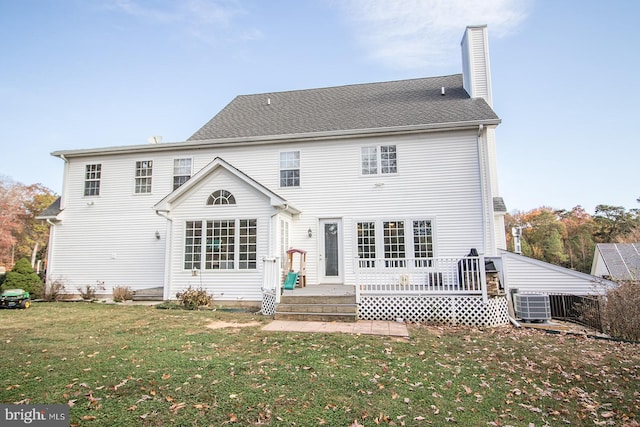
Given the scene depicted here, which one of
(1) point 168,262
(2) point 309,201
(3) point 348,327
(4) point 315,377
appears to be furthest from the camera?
(2) point 309,201

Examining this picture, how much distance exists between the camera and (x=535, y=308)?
9.39 m

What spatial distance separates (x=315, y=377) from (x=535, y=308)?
7941 millimetres

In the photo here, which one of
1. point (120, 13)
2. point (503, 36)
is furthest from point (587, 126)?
point (120, 13)

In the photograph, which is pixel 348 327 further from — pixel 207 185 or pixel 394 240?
pixel 207 185

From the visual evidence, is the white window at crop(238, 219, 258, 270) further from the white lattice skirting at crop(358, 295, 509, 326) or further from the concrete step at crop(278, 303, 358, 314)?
the white lattice skirting at crop(358, 295, 509, 326)

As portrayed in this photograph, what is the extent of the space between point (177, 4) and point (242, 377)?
44.3 ft

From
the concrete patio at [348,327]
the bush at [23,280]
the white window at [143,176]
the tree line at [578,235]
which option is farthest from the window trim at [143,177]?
the tree line at [578,235]

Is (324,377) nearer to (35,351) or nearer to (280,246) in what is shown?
(35,351)

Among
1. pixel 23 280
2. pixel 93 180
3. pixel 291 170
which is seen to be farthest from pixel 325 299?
pixel 23 280

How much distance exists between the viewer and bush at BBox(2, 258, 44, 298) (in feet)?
39.9

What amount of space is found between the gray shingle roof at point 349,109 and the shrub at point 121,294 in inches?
264

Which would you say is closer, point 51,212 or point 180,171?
point 180,171

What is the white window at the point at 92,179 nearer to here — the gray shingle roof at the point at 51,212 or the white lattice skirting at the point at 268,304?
the gray shingle roof at the point at 51,212

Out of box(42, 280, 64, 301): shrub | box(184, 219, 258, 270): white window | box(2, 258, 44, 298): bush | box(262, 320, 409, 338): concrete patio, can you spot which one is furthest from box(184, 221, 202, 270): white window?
box(2, 258, 44, 298): bush
